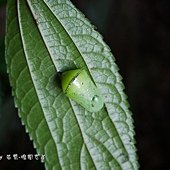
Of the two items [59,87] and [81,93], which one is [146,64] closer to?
[81,93]

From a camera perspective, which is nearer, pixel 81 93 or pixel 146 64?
pixel 81 93

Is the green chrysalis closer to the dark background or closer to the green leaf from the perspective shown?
the green leaf

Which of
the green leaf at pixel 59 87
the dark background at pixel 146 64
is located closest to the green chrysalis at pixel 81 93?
the green leaf at pixel 59 87

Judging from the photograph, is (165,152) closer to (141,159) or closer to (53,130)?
(141,159)

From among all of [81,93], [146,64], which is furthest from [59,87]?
[146,64]

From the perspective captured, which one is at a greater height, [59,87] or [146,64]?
[59,87]
